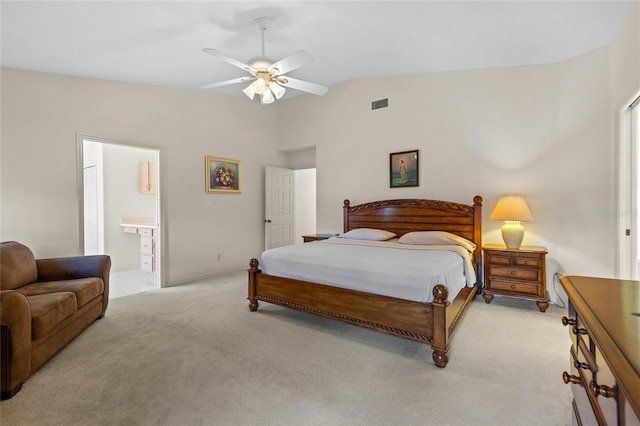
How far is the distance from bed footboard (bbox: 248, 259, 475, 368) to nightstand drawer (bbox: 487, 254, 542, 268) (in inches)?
21.4

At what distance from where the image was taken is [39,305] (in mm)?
2166

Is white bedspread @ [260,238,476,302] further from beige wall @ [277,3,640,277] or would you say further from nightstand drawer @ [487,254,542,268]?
beige wall @ [277,3,640,277]

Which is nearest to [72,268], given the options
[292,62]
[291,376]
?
[291,376]

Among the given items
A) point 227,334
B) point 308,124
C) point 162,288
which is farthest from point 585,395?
point 308,124

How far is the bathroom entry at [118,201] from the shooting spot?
5480mm

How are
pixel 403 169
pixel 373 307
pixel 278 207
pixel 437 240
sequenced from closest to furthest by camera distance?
pixel 373 307, pixel 437 240, pixel 403 169, pixel 278 207

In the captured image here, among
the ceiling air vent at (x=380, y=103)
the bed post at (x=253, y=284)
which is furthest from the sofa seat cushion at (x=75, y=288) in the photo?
the ceiling air vent at (x=380, y=103)

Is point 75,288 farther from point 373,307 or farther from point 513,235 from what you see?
point 513,235

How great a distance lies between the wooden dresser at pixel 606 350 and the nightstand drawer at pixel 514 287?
2.46 meters

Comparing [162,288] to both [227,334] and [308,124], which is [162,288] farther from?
[308,124]

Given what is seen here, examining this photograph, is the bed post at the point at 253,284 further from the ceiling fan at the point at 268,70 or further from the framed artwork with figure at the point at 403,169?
the framed artwork with figure at the point at 403,169

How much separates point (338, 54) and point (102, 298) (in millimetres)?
3898

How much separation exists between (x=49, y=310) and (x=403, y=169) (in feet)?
14.0

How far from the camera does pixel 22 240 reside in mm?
3301
